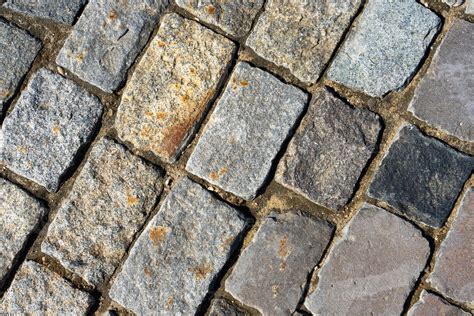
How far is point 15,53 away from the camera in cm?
273

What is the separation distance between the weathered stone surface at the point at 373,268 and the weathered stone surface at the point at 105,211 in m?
0.86

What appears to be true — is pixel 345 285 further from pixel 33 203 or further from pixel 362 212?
pixel 33 203

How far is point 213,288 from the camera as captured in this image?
2.62 metres

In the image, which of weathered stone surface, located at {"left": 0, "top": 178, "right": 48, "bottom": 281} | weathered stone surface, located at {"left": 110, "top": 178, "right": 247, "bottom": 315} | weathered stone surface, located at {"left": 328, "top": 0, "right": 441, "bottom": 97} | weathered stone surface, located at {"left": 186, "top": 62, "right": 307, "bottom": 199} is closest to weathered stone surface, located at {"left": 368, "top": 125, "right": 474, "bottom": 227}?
weathered stone surface, located at {"left": 328, "top": 0, "right": 441, "bottom": 97}

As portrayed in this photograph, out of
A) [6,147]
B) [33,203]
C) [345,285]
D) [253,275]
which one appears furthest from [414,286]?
[6,147]

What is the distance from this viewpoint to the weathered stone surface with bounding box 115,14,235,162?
8.66ft

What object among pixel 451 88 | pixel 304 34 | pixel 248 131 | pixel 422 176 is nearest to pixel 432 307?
pixel 422 176

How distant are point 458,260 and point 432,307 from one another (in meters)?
0.23

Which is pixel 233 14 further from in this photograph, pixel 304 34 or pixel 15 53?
pixel 15 53

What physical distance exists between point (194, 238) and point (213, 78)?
705mm

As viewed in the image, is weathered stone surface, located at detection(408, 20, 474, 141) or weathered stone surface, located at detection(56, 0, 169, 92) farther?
weathered stone surface, located at detection(56, 0, 169, 92)

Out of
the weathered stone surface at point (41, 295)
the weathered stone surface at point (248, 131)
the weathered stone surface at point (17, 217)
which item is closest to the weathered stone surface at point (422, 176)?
the weathered stone surface at point (248, 131)

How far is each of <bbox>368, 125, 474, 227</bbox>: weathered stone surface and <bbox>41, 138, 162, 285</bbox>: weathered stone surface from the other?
1012 millimetres

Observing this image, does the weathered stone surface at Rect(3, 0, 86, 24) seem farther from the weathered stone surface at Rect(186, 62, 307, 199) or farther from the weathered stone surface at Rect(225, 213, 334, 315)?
A: the weathered stone surface at Rect(225, 213, 334, 315)
